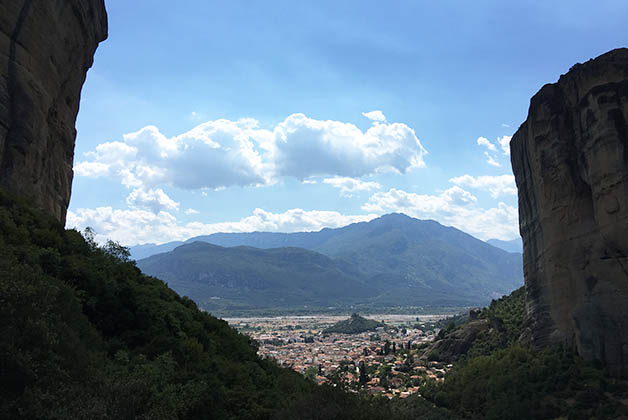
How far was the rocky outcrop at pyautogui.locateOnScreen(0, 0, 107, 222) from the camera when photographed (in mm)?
24703

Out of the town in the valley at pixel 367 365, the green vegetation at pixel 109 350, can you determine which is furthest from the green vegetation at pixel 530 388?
the green vegetation at pixel 109 350

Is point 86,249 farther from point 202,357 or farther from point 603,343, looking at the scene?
point 603,343

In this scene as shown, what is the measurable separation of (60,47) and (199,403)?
89.1 feet

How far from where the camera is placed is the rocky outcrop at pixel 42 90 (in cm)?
2470

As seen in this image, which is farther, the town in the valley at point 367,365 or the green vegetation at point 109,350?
the town in the valley at point 367,365

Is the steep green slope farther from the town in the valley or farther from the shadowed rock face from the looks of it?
the shadowed rock face

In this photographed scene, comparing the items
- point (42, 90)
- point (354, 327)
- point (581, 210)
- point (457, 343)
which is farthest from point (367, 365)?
point (354, 327)

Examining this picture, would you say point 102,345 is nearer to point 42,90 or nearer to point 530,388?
point 42,90

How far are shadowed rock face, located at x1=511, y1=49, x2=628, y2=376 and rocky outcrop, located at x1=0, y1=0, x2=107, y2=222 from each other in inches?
1558

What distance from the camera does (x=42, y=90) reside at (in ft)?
91.1

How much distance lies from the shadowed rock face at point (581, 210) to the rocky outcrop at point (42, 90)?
3957 centimetres

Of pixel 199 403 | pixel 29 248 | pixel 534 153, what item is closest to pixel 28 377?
pixel 199 403

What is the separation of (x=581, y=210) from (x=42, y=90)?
41.8 metres

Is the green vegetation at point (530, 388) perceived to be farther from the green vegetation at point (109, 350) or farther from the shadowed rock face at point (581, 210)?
the green vegetation at point (109, 350)
